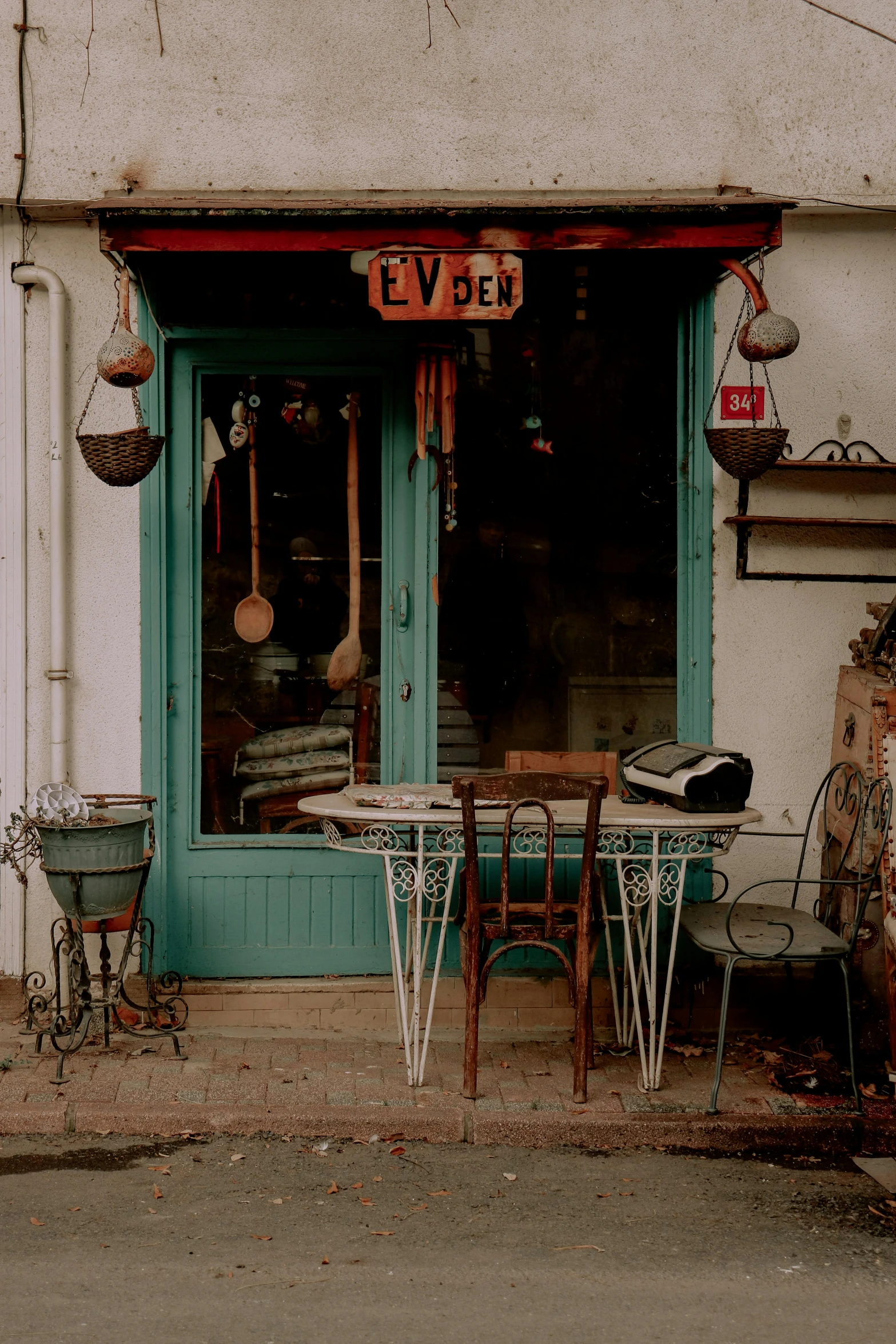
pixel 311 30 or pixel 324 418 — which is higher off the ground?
pixel 311 30

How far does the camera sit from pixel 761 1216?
4156 millimetres

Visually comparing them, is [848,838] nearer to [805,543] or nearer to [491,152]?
[805,543]

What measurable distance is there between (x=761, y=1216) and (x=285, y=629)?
11.0 ft

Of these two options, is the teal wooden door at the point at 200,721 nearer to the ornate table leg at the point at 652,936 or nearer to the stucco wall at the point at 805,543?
the ornate table leg at the point at 652,936

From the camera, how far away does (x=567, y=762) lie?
5.90 metres

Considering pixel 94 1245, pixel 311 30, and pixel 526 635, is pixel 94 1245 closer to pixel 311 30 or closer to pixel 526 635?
pixel 526 635

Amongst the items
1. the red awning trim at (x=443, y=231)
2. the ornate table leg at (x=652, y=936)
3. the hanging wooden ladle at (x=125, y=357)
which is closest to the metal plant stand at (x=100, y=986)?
the hanging wooden ladle at (x=125, y=357)

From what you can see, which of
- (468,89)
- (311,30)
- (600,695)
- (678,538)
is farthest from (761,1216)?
(311,30)

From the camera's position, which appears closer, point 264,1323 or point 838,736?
point 264,1323

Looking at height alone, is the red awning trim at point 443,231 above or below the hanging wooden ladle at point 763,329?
above

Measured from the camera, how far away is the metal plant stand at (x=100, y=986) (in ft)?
17.5

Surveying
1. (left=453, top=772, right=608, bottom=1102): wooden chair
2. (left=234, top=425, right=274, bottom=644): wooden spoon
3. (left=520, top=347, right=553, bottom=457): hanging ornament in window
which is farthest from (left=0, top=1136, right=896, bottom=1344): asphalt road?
(left=520, top=347, right=553, bottom=457): hanging ornament in window

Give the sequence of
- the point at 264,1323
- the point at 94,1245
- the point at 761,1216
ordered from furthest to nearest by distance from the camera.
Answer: the point at 761,1216 < the point at 94,1245 < the point at 264,1323

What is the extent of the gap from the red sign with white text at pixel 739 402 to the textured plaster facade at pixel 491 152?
0.30ft
